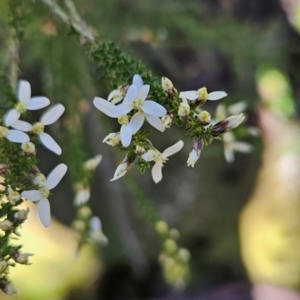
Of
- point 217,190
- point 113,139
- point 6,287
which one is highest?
point 217,190

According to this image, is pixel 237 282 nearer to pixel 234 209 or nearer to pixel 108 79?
pixel 234 209

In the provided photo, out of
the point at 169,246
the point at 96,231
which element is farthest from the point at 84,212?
the point at 169,246

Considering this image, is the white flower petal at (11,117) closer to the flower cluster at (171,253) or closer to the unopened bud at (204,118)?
the unopened bud at (204,118)

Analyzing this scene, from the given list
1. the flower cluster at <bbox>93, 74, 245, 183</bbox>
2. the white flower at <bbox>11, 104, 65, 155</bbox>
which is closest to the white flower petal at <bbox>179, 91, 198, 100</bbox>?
the flower cluster at <bbox>93, 74, 245, 183</bbox>

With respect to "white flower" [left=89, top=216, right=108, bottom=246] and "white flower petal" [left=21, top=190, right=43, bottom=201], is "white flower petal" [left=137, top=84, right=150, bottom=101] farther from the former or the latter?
"white flower" [left=89, top=216, right=108, bottom=246]

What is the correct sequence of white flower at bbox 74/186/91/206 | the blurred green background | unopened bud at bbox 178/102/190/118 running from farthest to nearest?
the blurred green background, white flower at bbox 74/186/91/206, unopened bud at bbox 178/102/190/118

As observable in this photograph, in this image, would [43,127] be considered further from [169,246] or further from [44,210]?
[169,246]

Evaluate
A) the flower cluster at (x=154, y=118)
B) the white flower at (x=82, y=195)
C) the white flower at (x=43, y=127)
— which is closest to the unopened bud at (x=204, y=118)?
the flower cluster at (x=154, y=118)
